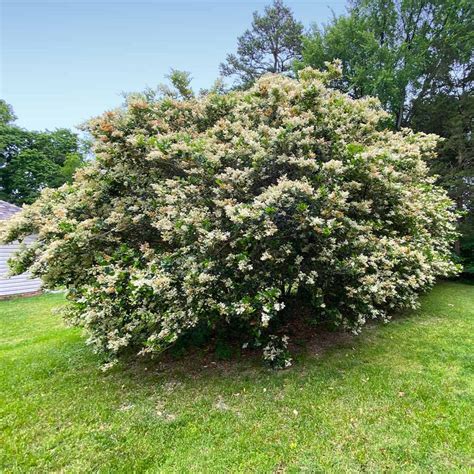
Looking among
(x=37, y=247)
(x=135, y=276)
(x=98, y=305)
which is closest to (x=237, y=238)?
(x=135, y=276)

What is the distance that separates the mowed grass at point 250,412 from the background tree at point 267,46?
1612 cm

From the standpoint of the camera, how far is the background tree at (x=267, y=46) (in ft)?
54.2

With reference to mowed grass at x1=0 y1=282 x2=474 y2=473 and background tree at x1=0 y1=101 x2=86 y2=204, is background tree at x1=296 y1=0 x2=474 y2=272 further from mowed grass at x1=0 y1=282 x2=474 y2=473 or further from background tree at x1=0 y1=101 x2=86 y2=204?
background tree at x1=0 y1=101 x2=86 y2=204

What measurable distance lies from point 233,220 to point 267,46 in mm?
17450

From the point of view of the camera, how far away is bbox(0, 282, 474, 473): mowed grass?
255 centimetres

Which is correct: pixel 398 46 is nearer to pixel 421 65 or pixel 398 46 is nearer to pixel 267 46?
pixel 421 65

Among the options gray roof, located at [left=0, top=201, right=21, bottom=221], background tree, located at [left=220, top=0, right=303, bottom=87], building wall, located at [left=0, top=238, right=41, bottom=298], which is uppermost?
background tree, located at [left=220, top=0, right=303, bottom=87]

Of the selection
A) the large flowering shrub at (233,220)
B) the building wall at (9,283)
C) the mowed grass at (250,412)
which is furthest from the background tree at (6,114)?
the mowed grass at (250,412)

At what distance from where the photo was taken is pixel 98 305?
3430mm

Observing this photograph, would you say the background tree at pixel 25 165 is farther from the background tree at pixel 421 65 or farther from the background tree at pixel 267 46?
the background tree at pixel 421 65

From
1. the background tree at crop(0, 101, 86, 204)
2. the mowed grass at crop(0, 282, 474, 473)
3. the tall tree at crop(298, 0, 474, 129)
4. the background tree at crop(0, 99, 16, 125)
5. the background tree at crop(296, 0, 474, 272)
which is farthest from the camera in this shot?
the background tree at crop(0, 99, 16, 125)

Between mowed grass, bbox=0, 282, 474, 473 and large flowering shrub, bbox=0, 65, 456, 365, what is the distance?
0.61 meters

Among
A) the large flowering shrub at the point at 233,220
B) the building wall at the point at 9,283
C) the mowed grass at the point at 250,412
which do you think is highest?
the large flowering shrub at the point at 233,220

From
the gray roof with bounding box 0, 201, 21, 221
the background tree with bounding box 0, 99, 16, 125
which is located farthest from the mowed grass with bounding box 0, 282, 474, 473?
the background tree with bounding box 0, 99, 16, 125
